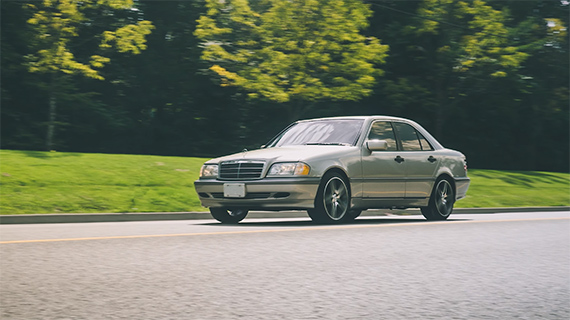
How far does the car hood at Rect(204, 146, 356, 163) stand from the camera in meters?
12.4

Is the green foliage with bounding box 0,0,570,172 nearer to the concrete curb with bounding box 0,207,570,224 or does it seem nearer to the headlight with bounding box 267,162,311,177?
the concrete curb with bounding box 0,207,570,224

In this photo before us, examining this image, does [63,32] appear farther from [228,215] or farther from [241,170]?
[241,170]

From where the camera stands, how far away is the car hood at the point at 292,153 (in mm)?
12414

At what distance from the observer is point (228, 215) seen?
529 inches

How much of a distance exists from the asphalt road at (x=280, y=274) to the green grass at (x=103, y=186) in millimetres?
3336

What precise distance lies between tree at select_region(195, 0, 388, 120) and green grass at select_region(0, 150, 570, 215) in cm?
768

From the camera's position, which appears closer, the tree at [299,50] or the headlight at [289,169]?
the headlight at [289,169]

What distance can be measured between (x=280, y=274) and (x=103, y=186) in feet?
34.4

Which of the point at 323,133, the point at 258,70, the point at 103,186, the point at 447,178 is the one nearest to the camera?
the point at 323,133

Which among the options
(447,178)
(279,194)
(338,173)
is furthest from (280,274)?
(447,178)

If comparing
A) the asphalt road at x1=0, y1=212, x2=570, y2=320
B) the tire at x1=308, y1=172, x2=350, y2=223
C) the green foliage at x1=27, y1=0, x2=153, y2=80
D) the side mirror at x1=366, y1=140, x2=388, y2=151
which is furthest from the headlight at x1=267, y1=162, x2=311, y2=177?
the green foliage at x1=27, y1=0, x2=153, y2=80

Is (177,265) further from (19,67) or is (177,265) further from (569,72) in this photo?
(569,72)

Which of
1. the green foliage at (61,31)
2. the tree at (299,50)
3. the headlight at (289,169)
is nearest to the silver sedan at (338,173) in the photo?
the headlight at (289,169)

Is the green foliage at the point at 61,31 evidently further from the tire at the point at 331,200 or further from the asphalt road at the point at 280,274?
the asphalt road at the point at 280,274
